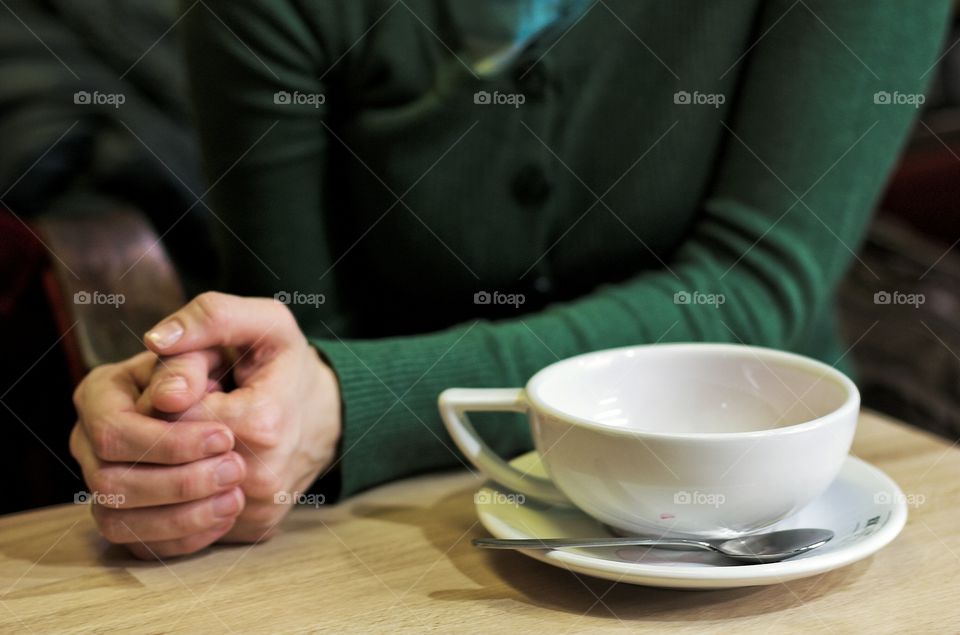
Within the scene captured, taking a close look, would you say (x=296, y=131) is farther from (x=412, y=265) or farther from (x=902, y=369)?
(x=902, y=369)

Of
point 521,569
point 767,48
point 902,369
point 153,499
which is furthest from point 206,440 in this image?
point 902,369

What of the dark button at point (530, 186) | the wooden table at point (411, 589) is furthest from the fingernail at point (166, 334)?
the dark button at point (530, 186)

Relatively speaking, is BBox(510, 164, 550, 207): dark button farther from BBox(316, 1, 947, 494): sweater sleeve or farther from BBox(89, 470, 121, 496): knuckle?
BBox(89, 470, 121, 496): knuckle

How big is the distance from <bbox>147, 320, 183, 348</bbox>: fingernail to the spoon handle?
0.63 feet

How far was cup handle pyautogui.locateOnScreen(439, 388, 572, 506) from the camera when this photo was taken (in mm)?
451

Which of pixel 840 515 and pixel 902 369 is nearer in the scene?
pixel 840 515

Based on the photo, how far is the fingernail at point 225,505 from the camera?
0.45 meters

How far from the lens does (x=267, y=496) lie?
0.47 m

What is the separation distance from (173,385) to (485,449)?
0.16 metres

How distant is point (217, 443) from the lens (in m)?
0.45

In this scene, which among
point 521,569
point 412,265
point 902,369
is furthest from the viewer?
point 902,369

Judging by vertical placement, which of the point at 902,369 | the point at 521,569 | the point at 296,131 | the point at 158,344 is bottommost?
the point at 902,369

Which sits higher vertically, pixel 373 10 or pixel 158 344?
pixel 373 10

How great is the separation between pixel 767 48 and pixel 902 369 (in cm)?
72
